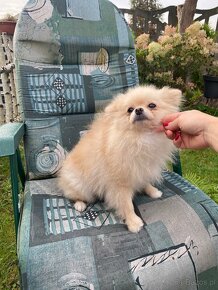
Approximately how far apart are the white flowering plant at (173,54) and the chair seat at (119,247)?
8.27 ft

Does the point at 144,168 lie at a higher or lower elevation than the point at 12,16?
lower

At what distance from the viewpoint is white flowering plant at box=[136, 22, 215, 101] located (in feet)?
11.7

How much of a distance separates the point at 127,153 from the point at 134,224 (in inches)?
12.0

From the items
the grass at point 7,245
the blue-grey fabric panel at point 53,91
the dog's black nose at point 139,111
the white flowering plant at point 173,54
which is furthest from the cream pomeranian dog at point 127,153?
the white flowering plant at point 173,54

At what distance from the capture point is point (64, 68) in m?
1.83

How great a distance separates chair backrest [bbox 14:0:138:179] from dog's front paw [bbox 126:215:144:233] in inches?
26.0

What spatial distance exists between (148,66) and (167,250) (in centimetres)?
290

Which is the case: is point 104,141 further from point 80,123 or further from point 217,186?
point 217,186

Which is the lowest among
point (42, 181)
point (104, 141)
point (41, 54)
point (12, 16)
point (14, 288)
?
point (14, 288)

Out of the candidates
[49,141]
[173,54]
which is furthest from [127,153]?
[173,54]

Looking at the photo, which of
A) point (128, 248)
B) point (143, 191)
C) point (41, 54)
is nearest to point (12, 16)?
point (41, 54)

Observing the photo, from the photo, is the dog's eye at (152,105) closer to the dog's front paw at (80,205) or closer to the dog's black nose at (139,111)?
the dog's black nose at (139,111)

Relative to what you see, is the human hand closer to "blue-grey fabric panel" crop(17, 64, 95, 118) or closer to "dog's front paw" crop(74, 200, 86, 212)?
"dog's front paw" crop(74, 200, 86, 212)

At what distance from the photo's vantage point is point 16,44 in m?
1.69
